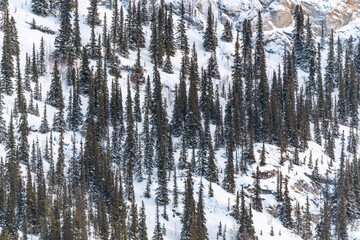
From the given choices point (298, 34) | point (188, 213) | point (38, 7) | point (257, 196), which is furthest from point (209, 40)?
point (188, 213)

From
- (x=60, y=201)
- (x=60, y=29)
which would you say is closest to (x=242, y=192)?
(x=60, y=201)

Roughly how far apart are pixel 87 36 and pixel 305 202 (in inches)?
3254

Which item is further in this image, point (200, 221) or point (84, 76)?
point (84, 76)

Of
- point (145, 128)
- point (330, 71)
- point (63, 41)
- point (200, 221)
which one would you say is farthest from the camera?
point (330, 71)

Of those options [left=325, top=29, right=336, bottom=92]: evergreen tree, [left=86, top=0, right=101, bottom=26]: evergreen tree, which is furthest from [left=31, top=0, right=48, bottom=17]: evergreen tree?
[left=325, top=29, right=336, bottom=92]: evergreen tree

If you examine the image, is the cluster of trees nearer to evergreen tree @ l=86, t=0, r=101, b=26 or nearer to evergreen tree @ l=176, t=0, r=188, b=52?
evergreen tree @ l=176, t=0, r=188, b=52

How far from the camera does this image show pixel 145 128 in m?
120

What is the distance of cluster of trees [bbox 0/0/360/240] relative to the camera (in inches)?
3728

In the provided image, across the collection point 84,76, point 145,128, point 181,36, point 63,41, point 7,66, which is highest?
point 181,36

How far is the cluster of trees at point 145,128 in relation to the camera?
3728 inches

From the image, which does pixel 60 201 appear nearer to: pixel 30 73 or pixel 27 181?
pixel 27 181

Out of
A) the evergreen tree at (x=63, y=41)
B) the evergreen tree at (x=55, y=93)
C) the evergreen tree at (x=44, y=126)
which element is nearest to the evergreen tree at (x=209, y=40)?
the evergreen tree at (x=63, y=41)

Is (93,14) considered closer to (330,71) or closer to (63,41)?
(63,41)

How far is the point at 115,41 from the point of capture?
505ft
